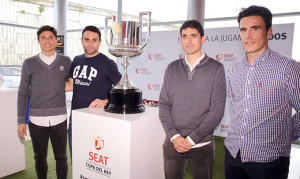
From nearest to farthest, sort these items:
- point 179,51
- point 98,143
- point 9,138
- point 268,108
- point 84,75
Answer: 1. point 268,108
2. point 98,143
3. point 84,75
4. point 9,138
5. point 179,51

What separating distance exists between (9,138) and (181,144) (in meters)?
2.26

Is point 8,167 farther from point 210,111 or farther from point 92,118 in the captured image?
point 210,111

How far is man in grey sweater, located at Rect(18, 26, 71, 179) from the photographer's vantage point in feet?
6.34

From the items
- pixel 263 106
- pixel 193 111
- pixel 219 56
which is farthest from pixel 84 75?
pixel 219 56

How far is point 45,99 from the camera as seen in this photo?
1932mm

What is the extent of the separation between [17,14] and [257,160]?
250 inches

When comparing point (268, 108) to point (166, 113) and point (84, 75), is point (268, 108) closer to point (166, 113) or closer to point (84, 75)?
point (166, 113)

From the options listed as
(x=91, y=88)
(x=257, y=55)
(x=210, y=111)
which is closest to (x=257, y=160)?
(x=210, y=111)

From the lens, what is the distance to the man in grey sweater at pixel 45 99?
193 cm

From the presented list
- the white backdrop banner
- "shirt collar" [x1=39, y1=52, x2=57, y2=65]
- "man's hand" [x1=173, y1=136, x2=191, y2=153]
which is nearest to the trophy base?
"man's hand" [x1=173, y1=136, x2=191, y2=153]

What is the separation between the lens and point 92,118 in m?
1.30

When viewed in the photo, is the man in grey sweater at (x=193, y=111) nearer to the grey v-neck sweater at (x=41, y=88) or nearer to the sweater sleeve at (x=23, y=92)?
the grey v-neck sweater at (x=41, y=88)

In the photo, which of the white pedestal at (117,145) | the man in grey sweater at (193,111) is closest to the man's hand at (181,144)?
the man in grey sweater at (193,111)

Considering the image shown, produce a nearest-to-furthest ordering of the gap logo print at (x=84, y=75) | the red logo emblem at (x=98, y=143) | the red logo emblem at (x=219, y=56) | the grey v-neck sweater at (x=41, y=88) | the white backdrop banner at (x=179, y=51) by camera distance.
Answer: the red logo emblem at (x=98, y=143) → the gap logo print at (x=84, y=75) → the grey v-neck sweater at (x=41, y=88) → the white backdrop banner at (x=179, y=51) → the red logo emblem at (x=219, y=56)
